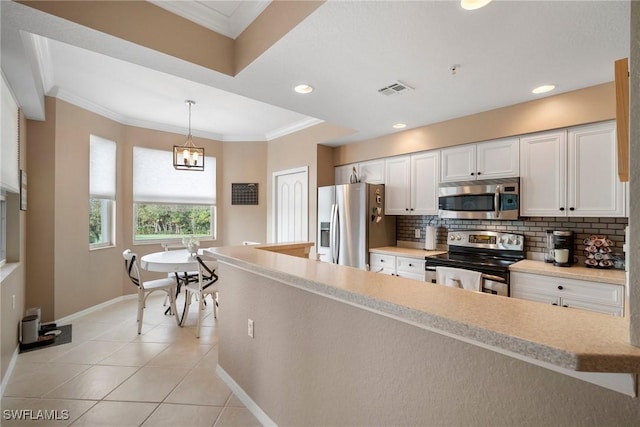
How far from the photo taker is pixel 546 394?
73cm

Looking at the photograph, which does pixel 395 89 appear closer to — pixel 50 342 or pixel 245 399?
pixel 245 399

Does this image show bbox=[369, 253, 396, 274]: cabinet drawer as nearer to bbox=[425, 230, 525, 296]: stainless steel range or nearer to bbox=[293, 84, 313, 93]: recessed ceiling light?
bbox=[425, 230, 525, 296]: stainless steel range

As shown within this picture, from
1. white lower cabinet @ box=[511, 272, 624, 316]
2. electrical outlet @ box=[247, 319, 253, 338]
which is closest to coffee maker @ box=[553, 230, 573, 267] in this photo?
white lower cabinet @ box=[511, 272, 624, 316]

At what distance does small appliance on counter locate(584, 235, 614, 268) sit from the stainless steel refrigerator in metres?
2.09

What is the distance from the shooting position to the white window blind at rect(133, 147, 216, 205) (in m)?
4.64

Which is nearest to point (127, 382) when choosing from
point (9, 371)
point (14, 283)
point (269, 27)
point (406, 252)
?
point (9, 371)

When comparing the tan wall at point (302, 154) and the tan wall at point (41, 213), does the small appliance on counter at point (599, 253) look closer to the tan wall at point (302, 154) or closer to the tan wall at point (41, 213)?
the tan wall at point (302, 154)

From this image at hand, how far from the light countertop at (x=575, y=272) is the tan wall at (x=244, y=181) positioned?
4.12 meters

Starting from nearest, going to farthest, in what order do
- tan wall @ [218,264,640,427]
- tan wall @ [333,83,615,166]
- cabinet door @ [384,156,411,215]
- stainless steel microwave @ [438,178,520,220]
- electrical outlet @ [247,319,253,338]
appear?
tan wall @ [218,264,640,427]
electrical outlet @ [247,319,253,338]
tan wall @ [333,83,615,166]
stainless steel microwave @ [438,178,520,220]
cabinet door @ [384,156,411,215]

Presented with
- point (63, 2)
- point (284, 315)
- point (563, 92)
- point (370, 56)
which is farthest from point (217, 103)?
point (563, 92)

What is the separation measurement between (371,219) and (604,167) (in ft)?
7.43

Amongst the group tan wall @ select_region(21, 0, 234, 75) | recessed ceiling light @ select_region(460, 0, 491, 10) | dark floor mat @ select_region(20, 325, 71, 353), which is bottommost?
dark floor mat @ select_region(20, 325, 71, 353)

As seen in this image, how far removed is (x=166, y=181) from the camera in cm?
490

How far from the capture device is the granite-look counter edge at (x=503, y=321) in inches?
23.5
